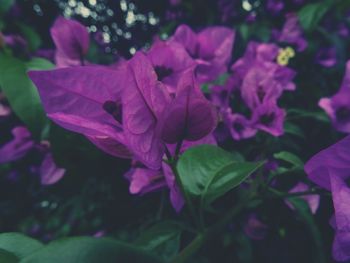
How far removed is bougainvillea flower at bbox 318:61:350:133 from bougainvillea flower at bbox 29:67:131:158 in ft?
1.53

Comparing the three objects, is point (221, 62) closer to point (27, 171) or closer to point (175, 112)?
point (175, 112)

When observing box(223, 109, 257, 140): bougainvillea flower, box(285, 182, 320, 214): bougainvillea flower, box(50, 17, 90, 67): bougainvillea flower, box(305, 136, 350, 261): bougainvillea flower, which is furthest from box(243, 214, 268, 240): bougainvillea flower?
box(50, 17, 90, 67): bougainvillea flower

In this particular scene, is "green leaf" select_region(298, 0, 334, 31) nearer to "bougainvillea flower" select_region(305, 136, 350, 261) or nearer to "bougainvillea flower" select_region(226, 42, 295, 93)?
"bougainvillea flower" select_region(226, 42, 295, 93)

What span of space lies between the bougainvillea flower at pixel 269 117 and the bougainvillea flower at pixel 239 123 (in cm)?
2

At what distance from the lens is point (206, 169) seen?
0.57 metres

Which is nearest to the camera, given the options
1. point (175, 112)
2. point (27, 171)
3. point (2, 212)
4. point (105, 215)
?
point (175, 112)

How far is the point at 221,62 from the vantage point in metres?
0.80

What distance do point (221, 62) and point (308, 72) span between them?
64 centimetres

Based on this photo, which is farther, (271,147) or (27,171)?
(27,171)

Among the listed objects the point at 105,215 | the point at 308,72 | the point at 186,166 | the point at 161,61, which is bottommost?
the point at 105,215

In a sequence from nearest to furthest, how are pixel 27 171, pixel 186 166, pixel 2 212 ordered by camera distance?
1. pixel 186 166
2. pixel 27 171
3. pixel 2 212

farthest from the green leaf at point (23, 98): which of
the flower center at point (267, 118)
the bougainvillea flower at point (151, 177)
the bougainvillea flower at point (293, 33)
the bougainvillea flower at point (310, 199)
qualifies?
the bougainvillea flower at point (293, 33)

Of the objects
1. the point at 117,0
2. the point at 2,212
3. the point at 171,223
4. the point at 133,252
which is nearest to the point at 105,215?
the point at 171,223

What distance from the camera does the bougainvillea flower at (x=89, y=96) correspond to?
44cm
